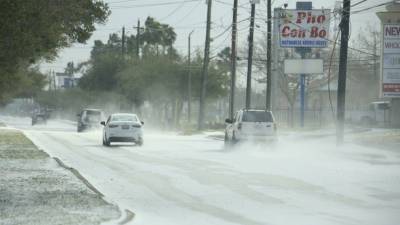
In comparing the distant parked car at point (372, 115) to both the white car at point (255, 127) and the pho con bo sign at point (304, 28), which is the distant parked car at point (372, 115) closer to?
the pho con bo sign at point (304, 28)

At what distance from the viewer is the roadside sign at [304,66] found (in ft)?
212

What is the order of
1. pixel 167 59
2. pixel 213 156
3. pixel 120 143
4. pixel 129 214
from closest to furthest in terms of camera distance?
1. pixel 129 214
2. pixel 213 156
3. pixel 120 143
4. pixel 167 59

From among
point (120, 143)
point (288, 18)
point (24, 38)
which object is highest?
point (288, 18)

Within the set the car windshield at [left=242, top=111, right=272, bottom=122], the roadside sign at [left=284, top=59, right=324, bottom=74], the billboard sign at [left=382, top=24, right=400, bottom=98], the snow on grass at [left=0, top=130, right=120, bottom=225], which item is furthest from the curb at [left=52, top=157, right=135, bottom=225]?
the roadside sign at [left=284, top=59, right=324, bottom=74]

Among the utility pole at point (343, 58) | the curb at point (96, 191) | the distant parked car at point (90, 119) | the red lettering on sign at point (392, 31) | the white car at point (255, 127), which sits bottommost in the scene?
the distant parked car at point (90, 119)

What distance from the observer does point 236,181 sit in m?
20.3

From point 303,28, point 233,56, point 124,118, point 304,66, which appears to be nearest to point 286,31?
point 303,28

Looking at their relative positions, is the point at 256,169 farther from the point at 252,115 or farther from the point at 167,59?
the point at 167,59

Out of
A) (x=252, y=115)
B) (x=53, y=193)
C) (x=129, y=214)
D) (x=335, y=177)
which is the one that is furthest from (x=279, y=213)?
(x=252, y=115)

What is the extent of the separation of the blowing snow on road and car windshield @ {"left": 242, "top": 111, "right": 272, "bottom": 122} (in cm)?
174

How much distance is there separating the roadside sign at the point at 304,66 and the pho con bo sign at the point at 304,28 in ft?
10.3

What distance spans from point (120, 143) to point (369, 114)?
38.0m

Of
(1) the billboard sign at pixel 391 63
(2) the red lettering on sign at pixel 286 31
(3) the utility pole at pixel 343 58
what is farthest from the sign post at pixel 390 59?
(2) the red lettering on sign at pixel 286 31

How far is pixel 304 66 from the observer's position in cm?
6450
